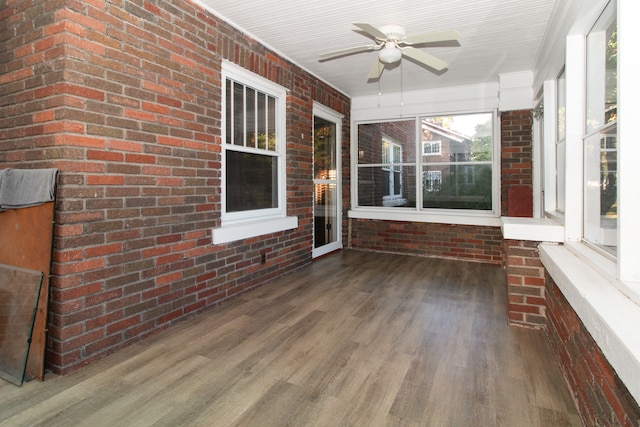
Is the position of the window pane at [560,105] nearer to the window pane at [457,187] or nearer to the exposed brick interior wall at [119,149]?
the window pane at [457,187]

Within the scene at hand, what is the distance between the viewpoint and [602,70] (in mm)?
2197

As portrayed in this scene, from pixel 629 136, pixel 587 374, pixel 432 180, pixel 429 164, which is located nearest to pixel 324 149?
pixel 429 164

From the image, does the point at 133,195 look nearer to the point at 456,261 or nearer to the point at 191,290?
the point at 191,290

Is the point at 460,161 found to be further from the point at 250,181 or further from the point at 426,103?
the point at 250,181

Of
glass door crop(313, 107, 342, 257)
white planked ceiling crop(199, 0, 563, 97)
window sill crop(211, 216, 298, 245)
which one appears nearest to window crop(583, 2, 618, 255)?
white planked ceiling crop(199, 0, 563, 97)

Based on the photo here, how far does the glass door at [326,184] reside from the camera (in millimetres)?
5465

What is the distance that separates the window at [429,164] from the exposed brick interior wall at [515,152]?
25 cm

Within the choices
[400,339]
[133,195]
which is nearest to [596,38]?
[400,339]

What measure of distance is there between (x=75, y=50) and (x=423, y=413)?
2839 millimetres

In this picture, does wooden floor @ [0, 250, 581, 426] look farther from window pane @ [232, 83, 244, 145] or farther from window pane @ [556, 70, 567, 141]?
window pane @ [556, 70, 567, 141]

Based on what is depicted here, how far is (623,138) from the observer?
1.56 m

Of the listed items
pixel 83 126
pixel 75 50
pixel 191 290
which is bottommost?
pixel 191 290

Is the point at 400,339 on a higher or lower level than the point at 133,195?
lower

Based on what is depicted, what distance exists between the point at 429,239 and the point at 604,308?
4.40 meters
